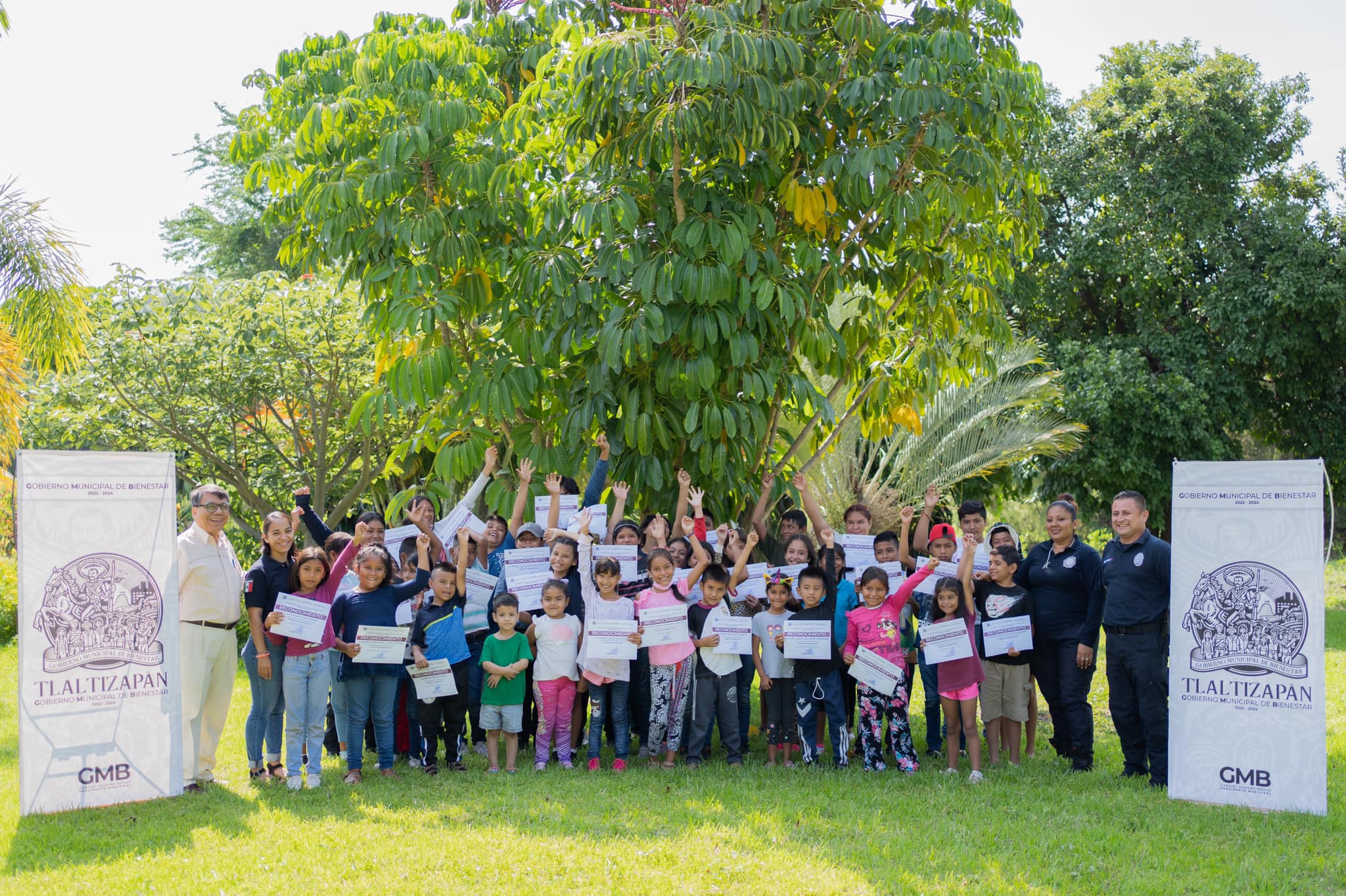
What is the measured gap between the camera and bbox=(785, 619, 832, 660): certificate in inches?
259

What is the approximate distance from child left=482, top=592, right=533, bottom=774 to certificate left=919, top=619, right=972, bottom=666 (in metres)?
2.39

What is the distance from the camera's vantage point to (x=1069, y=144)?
1642cm

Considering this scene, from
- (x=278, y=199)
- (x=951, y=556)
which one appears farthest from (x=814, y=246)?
(x=278, y=199)

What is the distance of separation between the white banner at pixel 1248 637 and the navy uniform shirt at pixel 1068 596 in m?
0.60

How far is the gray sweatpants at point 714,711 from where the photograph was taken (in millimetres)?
6758

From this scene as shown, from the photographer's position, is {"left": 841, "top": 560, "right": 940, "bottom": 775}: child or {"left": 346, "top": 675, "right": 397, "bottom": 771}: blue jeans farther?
{"left": 841, "top": 560, "right": 940, "bottom": 775}: child

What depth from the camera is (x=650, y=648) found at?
22.2 feet

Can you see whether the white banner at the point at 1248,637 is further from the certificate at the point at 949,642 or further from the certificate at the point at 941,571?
the certificate at the point at 941,571

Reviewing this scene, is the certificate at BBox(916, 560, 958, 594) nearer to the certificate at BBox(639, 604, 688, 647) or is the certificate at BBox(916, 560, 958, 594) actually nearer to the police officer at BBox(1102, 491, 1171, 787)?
the police officer at BBox(1102, 491, 1171, 787)

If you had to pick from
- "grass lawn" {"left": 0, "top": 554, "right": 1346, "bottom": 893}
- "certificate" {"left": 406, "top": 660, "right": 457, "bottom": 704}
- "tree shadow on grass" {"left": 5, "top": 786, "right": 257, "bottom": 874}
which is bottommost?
"tree shadow on grass" {"left": 5, "top": 786, "right": 257, "bottom": 874}

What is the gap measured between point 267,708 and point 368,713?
1.87ft

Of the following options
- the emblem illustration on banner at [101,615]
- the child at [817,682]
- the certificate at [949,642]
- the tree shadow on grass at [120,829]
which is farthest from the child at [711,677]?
the emblem illustration on banner at [101,615]

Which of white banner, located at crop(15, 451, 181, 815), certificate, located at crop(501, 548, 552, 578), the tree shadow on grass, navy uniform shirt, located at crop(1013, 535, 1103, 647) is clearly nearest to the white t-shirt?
certificate, located at crop(501, 548, 552, 578)

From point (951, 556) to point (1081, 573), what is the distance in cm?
79
